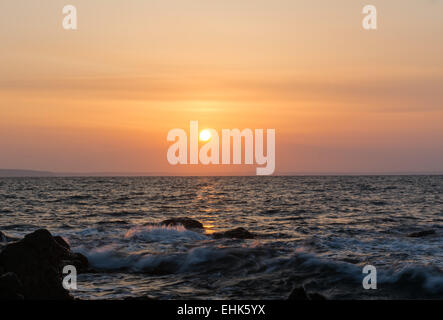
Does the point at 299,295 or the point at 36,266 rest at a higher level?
the point at 299,295

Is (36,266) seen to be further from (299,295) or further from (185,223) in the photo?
(185,223)

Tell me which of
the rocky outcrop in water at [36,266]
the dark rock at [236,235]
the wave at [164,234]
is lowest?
the wave at [164,234]

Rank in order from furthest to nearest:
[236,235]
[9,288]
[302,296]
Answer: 1. [236,235]
2. [9,288]
3. [302,296]

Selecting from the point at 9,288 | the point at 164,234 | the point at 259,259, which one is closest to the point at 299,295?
the point at 9,288

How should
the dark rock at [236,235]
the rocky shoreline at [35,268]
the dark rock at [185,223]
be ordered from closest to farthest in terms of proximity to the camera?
the rocky shoreline at [35,268] → the dark rock at [236,235] → the dark rock at [185,223]

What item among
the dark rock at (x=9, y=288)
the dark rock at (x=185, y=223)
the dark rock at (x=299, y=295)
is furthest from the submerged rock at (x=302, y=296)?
the dark rock at (x=185, y=223)

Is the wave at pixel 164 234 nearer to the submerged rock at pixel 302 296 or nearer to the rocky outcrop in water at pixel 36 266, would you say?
the rocky outcrop in water at pixel 36 266

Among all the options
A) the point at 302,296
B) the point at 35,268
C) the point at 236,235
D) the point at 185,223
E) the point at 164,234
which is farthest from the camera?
the point at 185,223

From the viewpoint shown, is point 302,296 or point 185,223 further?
point 185,223

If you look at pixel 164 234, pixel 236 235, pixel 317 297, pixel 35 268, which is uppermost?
pixel 317 297

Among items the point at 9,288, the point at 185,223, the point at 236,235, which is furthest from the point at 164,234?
the point at 9,288

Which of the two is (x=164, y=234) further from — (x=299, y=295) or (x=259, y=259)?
(x=299, y=295)
